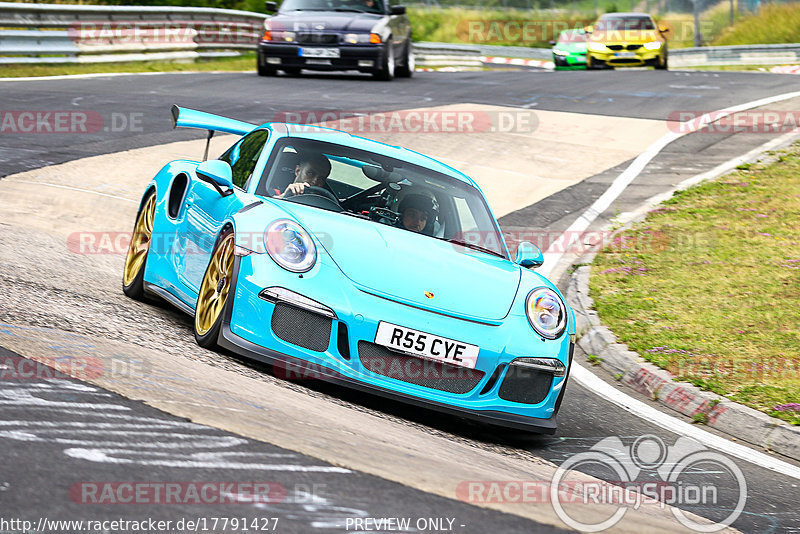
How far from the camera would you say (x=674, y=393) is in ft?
21.5

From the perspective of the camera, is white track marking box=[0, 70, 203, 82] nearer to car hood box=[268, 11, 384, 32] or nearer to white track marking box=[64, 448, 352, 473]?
car hood box=[268, 11, 384, 32]

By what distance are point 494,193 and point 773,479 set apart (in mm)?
7418

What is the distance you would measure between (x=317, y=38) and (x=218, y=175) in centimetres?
1484

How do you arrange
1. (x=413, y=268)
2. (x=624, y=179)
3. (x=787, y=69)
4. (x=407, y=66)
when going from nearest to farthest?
(x=413, y=268) → (x=624, y=179) → (x=407, y=66) → (x=787, y=69)

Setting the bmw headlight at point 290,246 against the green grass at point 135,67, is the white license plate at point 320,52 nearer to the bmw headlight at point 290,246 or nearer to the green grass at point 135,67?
the green grass at point 135,67

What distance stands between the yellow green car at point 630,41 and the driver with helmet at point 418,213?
22359 mm

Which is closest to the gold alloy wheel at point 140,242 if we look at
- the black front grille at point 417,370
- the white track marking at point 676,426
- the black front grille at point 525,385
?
the black front grille at point 417,370

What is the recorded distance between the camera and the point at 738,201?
39.4 ft

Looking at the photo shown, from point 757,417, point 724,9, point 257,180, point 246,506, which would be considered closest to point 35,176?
point 257,180

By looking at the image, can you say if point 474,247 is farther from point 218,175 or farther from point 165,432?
point 165,432

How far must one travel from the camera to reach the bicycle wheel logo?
160 inches

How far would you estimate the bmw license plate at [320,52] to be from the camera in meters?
20.2

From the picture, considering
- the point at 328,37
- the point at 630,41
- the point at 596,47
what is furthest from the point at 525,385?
the point at 596,47

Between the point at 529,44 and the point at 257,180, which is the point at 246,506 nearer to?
the point at 257,180
